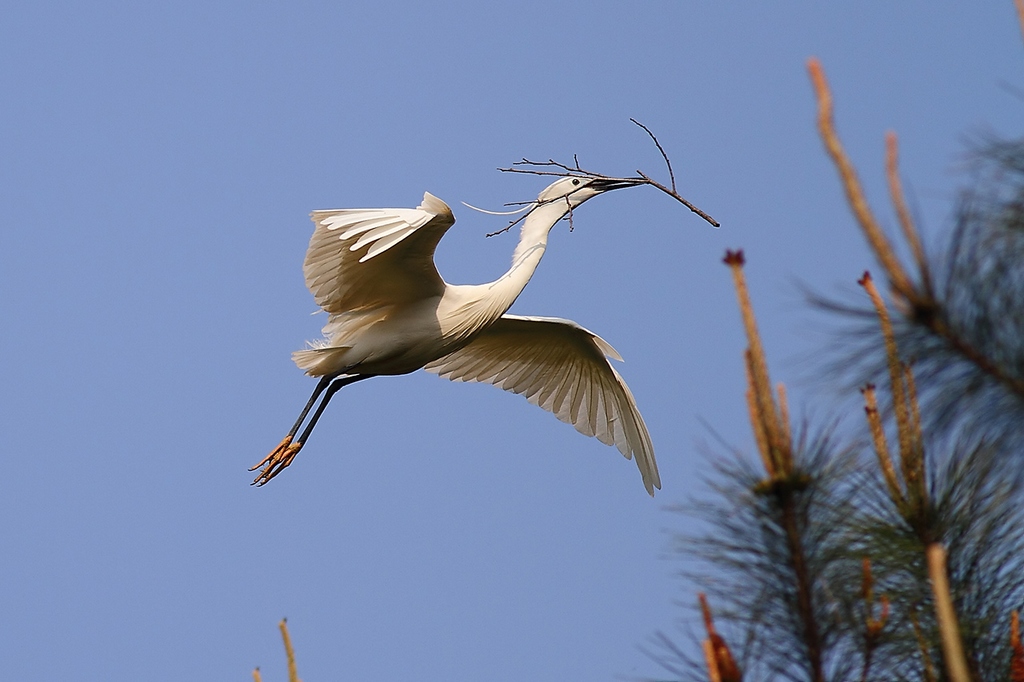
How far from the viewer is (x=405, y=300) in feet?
23.9

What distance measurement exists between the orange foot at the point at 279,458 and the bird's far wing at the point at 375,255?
833 millimetres

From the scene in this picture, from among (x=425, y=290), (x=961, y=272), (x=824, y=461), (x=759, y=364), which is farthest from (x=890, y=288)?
(x=425, y=290)

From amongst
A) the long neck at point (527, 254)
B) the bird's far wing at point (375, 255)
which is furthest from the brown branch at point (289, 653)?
the long neck at point (527, 254)

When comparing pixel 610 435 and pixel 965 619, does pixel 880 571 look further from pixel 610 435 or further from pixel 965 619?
pixel 610 435

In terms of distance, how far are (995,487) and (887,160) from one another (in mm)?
1160

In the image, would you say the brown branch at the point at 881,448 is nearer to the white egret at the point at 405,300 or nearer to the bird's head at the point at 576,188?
the white egret at the point at 405,300

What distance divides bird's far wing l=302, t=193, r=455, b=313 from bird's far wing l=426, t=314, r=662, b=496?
4.93 ft

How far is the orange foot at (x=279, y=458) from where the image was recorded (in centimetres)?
725

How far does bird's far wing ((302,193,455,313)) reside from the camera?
6.01 metres

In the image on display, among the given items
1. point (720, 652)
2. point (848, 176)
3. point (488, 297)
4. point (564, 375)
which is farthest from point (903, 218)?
point (564, 375)

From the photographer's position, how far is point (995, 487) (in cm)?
292

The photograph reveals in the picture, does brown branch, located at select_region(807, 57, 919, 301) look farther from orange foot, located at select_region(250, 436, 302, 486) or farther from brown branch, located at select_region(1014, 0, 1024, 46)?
orange foot, located at select_region(250, 436, 302, 486)

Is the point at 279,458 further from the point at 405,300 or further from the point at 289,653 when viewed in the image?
the point at 289,653

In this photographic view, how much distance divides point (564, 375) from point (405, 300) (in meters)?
2.16
